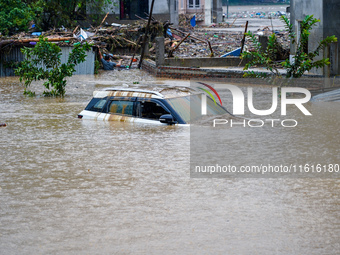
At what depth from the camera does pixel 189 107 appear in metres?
11.6

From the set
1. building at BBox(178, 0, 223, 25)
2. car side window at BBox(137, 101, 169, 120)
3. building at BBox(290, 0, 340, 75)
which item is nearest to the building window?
building at BBox(178, 0, 223, 25)

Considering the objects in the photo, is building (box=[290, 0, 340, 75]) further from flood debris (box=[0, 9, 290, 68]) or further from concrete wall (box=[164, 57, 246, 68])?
flood debris (box=[0, 9, 290, 68])

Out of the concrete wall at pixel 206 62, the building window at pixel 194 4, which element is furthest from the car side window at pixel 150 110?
the building window at pixel 194 4

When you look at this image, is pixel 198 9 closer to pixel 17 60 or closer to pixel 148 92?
pixel 17 60

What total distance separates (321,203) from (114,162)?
3.93 metres

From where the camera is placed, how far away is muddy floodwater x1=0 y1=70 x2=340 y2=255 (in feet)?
20.3

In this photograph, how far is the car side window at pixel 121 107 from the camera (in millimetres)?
11883

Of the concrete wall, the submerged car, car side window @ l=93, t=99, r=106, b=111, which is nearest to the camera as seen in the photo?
the submerged car

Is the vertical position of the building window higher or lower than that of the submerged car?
higher

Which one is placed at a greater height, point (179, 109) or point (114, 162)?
point (179, 109)

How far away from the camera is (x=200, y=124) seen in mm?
11383

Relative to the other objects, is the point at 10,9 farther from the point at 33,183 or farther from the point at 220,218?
the point at 220,218

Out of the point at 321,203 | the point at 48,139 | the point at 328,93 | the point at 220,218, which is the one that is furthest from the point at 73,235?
the point at 328,93

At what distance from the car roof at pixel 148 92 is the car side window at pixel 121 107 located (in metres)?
0.19
